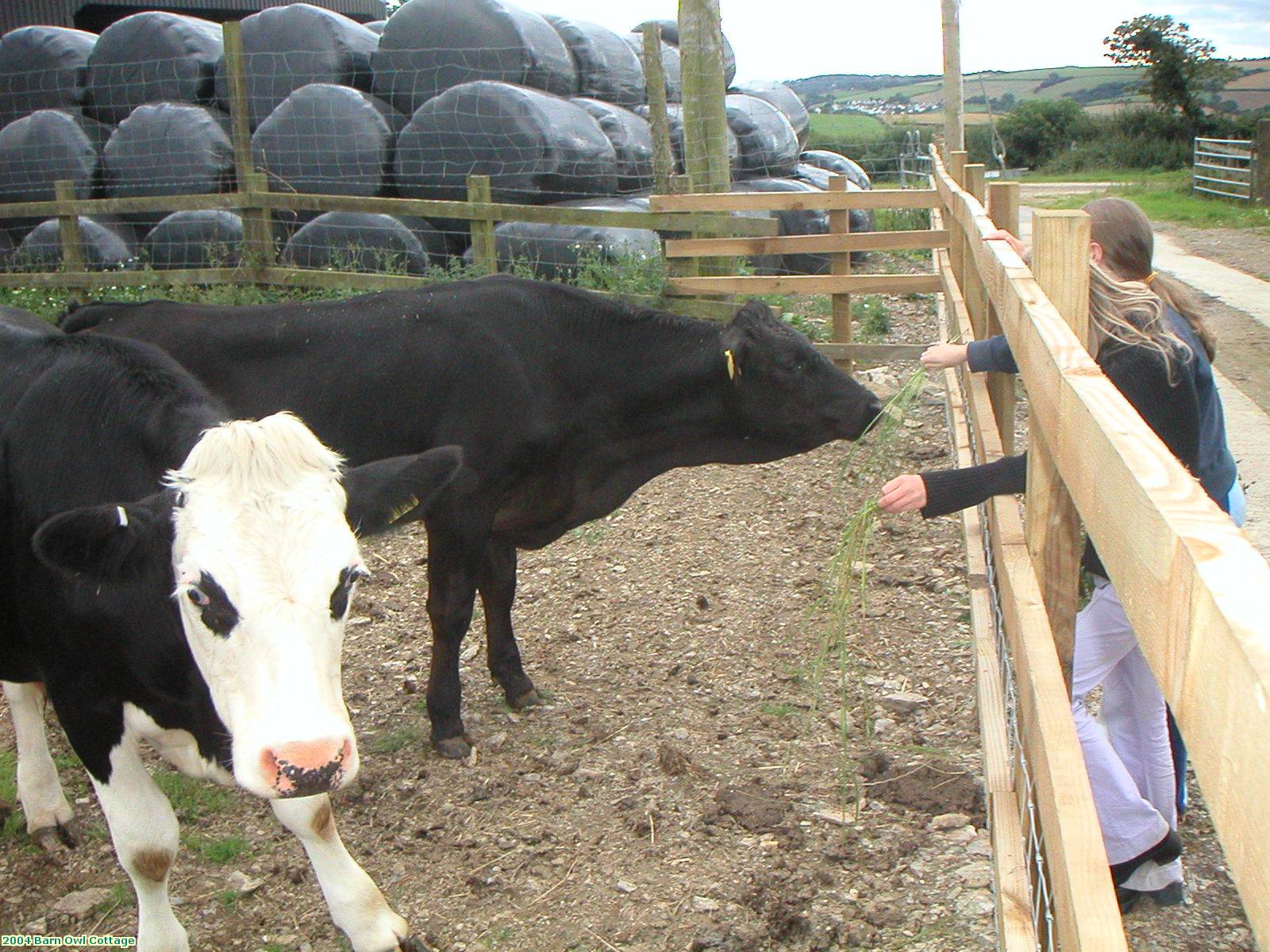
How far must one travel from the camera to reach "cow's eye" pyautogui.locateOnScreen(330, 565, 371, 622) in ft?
8.45

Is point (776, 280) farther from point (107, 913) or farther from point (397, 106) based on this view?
point (107, 913)

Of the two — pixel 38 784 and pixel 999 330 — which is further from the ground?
pixel 999 330

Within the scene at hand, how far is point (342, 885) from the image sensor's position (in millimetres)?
3160

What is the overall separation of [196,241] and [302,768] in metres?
8.12

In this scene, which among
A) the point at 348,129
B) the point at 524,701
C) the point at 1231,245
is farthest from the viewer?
the point at 1231,245

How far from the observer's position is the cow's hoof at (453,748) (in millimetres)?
4168

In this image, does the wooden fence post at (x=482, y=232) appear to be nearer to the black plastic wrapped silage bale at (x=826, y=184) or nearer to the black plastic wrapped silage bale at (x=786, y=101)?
the black plastic wrapped silage bale at (x=826, y=184)

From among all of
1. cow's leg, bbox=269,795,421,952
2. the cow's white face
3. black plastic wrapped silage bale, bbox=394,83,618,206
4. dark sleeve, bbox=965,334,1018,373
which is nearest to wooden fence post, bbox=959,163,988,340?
dark sleeve, bbox=965,334,1018,373

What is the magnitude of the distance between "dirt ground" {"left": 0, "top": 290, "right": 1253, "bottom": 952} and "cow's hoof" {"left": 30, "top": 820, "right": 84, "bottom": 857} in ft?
0.13

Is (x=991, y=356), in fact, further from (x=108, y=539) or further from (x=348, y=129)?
(x=348, y=129)

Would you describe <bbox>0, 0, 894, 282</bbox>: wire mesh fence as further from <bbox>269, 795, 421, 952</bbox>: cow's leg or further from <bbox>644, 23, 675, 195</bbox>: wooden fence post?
<bbox>269, 795, 421, 952</bbox>: cow's leg

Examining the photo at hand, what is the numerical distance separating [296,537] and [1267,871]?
2143mm

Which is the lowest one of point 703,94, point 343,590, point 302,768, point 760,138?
point 302,768

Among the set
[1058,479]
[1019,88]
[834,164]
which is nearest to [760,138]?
[834,164]
